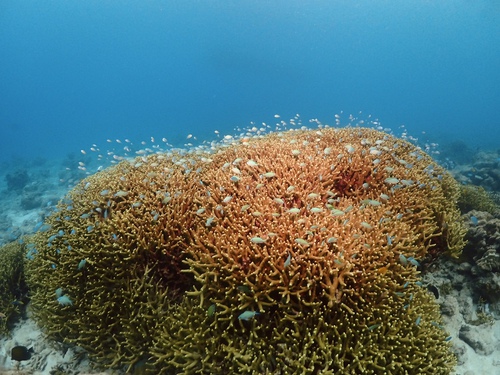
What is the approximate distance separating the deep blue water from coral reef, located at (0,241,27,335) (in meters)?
144

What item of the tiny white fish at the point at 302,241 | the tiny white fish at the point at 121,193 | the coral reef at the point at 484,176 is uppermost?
the coral reef at the point at 484,176

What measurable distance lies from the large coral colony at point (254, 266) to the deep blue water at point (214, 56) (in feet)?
475

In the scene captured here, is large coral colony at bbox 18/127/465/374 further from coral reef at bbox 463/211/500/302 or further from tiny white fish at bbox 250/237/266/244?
coral reef at bbox 463/211/500/302

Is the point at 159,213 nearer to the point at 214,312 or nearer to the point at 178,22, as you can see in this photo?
the point at 214,312

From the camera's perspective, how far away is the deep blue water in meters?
158

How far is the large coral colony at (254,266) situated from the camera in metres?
3.85

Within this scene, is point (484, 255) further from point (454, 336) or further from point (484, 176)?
point (484, 176)

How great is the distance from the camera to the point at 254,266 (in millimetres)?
4066

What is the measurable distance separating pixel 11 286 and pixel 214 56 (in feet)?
629

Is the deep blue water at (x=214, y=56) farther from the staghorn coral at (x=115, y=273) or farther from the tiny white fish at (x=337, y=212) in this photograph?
the tiny white fish at (x=337, y=212)

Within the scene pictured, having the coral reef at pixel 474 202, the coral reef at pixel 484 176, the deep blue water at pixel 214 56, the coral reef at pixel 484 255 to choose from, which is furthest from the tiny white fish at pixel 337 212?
the deep blue water at pixel 214 56

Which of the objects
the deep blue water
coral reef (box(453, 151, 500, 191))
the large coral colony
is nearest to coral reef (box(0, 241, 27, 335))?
the large coral colony

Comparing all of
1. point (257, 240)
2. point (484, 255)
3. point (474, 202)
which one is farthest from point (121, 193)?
point (474, 202)

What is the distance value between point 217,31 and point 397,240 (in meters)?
194
